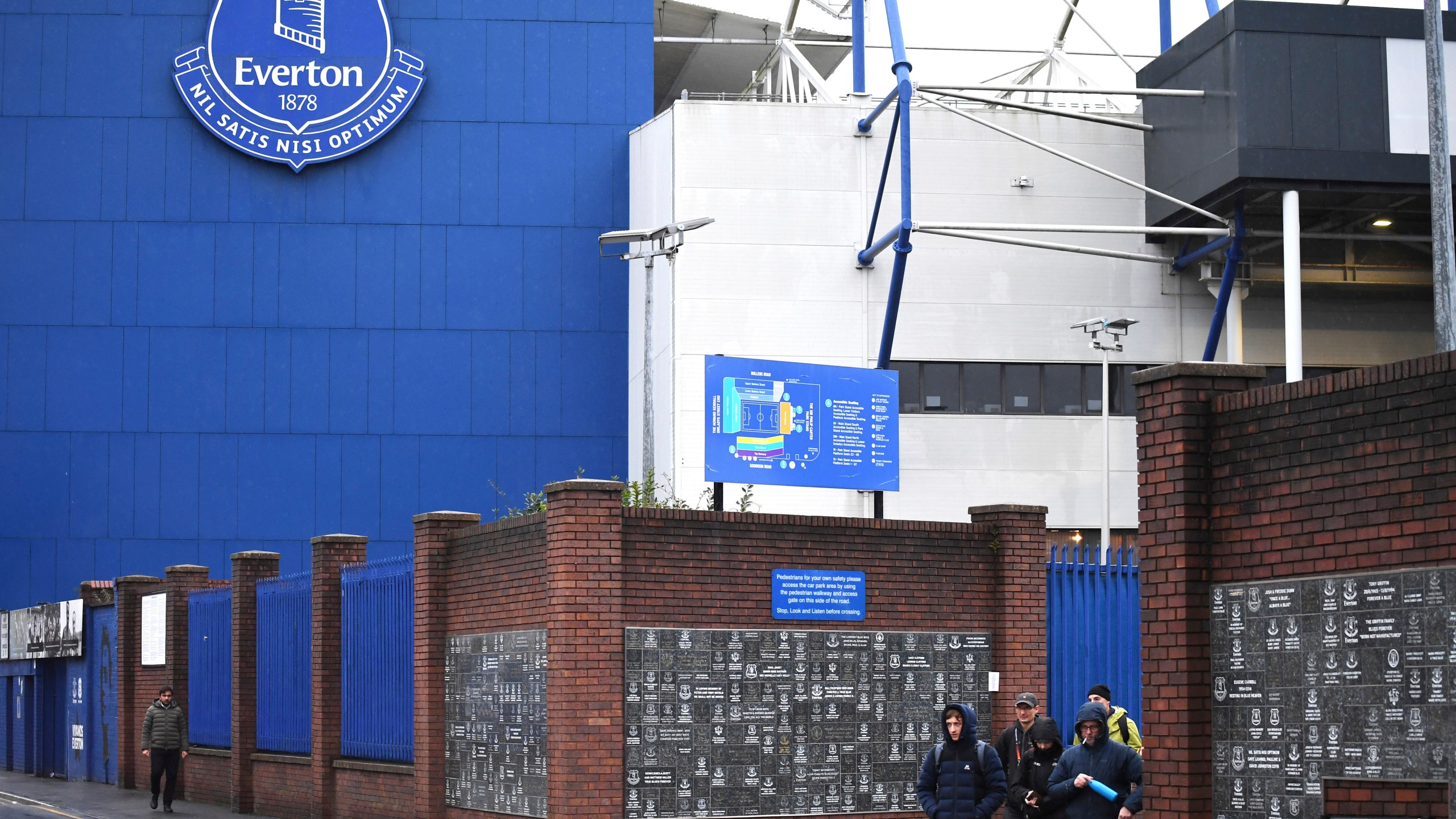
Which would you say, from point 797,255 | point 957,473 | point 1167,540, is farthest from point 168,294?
point 1167,540

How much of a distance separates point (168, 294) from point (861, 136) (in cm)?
1517

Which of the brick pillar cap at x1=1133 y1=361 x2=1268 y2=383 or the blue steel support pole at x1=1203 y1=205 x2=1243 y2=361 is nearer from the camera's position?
the brick pillar cap at x1=1133 y1=361 x2=1268 y2=383

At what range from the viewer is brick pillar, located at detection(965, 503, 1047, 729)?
18109mm

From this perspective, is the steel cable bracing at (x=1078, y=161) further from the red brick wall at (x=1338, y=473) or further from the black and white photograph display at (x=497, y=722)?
the red brick wall at (x=1338, y=473)

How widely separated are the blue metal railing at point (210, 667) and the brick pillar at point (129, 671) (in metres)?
1.72

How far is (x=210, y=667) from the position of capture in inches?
1013

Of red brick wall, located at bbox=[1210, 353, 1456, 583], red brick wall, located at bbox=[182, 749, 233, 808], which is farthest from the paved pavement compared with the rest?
red brick wall, located at bbox=[1210, 353, 1456, 583]

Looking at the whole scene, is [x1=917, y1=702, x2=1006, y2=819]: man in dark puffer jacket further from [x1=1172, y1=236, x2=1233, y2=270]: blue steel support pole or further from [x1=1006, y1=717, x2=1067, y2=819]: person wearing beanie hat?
[x1=1172, y1=236, x2=1233, y2=270]: blue steel support pole

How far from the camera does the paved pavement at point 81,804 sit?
73.4 feet

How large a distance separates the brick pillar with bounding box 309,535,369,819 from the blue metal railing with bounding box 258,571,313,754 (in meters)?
0.46

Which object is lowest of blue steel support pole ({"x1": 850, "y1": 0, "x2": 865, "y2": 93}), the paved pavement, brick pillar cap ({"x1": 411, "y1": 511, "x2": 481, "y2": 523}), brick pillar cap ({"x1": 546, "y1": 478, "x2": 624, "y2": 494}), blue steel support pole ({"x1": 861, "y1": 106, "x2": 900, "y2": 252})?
the paved pavement

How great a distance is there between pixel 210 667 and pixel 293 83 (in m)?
15.5

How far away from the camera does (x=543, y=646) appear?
52.9ft

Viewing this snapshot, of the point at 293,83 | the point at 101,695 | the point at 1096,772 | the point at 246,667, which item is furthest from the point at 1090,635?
the point at 293,83
